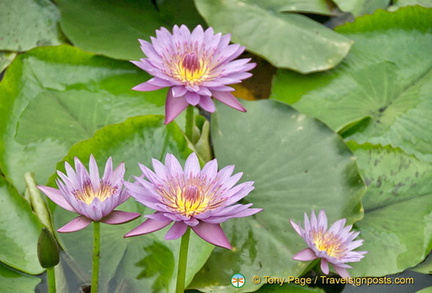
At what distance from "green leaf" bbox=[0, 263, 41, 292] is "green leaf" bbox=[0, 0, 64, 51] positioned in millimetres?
987

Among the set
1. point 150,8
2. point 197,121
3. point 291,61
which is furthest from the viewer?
point 150,8

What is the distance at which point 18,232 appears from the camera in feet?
5.18

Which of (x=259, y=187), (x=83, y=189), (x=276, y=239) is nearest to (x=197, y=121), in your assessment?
(x=259, y=187)

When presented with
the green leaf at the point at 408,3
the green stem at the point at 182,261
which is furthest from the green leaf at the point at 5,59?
the green leaf at the point at 408,3

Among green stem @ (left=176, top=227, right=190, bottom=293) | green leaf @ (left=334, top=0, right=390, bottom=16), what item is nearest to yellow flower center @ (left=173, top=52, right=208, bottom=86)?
green stem @ (left=176, top=227, right=190, bottom=293)

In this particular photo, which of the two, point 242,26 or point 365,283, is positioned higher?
point 242,26

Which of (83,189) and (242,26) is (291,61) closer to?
(242,26)

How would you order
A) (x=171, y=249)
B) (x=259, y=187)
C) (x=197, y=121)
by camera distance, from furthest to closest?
(x=197, y=121)
(x=259, y=187)
(x=171, y=249)

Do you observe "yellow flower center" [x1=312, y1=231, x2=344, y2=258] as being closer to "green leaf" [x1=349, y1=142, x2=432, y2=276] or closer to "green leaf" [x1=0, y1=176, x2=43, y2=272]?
"green leaf" [x1=349, y1=142, x2=432, y2=276]

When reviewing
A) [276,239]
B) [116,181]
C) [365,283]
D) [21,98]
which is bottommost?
[365,283]

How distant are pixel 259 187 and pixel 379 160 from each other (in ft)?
1.37

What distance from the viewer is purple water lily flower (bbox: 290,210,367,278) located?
1.53m

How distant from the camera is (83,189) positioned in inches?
53.1

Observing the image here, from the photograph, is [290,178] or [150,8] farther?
[150,8]
